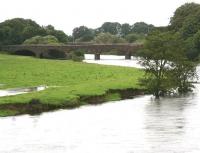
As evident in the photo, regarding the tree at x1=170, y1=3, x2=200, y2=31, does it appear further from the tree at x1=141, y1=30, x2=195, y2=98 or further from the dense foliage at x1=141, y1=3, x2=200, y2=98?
the tree at x1=141, y1=30, x2=195, y2=98

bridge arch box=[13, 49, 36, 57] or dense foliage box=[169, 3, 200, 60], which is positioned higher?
dense foliage box=[169, 3, 200, 60]

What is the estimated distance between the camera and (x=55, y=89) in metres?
73.2

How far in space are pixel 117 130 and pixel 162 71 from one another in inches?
1098

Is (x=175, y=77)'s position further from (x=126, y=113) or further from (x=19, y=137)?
(x=19, y=137)

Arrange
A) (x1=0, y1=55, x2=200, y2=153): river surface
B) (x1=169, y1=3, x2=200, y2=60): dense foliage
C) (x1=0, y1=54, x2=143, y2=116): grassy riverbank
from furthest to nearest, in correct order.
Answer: (x1=169, y1=3, x2=200, y2=60): dense foliage < (x1=0, y1=54, x2=143, y2=116): grassy riverbank < (x1=0, y1=55, x2=200, y2=153): river surface

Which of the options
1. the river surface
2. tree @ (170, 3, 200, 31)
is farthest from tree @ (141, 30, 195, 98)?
→ tree @ (170, 3, 200, 31)

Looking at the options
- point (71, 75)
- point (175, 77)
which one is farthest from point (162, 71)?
point (71, 75)

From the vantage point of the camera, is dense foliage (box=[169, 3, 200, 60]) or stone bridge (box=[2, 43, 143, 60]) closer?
dense foliage (box=[169, 3, 200, 60])

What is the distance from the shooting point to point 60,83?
84.3 metres

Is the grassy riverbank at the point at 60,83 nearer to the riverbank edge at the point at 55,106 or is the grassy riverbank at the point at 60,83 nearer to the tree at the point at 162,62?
the riverbank edge at the point at 55,106

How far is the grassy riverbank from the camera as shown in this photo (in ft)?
208

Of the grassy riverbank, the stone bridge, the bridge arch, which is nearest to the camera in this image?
the grassy riverbank

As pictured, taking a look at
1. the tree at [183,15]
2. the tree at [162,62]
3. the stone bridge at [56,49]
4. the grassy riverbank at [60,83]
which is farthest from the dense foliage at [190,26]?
the tree at [162,62]

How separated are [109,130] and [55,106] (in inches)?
588
